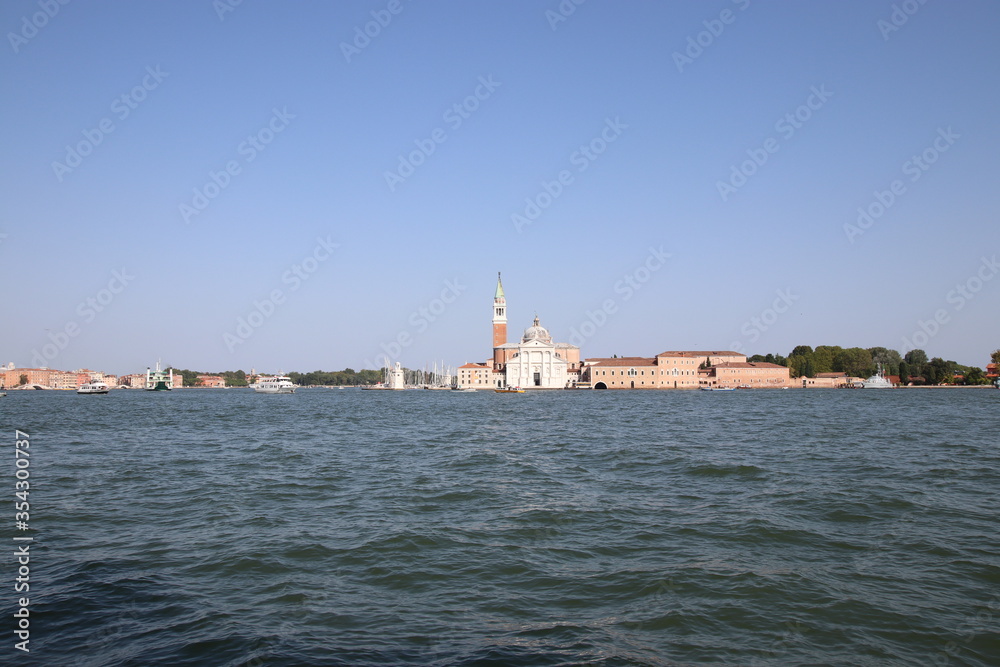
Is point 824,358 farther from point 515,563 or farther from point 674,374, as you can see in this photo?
point 515,563

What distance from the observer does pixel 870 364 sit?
119875 mm

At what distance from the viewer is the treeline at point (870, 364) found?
113 meters

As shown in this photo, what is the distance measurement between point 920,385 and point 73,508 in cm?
13148

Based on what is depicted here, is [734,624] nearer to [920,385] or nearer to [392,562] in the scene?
[392,562]

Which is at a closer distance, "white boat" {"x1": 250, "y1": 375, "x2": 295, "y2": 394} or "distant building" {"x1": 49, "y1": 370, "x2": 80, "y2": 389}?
"white boat" {"x1": 250, "y1": 375, "x2": 295, "y2": 394}

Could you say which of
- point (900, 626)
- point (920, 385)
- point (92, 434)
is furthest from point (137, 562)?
point (920, 385)

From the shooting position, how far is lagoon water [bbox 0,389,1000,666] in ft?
17.9

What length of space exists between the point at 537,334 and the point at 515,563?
355 ft

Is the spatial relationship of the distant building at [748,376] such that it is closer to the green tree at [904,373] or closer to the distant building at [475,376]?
the green tree at [904,373]

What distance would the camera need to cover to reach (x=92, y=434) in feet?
85.6

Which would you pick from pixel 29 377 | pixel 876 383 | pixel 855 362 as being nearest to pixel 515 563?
pixel 876 383

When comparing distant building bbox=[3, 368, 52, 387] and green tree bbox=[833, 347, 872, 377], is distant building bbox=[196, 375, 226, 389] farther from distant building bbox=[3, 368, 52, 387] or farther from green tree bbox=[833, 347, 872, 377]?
green tree bbox=[833, 347, 872, 377]

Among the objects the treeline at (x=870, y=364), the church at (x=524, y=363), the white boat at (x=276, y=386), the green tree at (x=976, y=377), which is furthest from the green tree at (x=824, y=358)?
the white boat at (x=276, y=386)

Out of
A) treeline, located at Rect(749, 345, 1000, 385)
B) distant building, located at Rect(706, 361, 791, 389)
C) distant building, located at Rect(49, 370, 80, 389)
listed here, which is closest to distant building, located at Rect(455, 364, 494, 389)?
distant building, located at Rect(706, 361, 791, 389)
